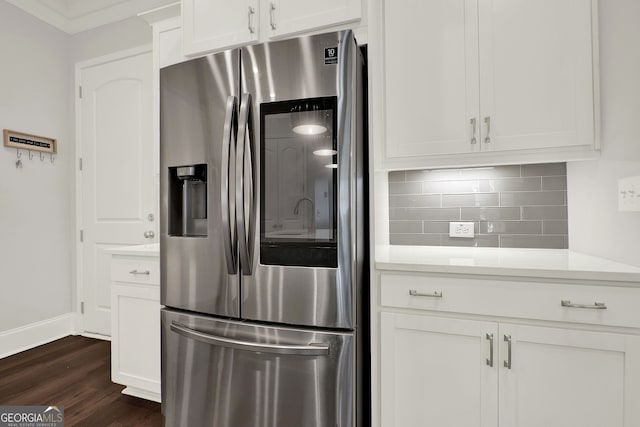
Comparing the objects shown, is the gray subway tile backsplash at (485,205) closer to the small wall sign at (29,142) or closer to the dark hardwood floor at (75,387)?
Result: the dark hardwood floor at (75,387)

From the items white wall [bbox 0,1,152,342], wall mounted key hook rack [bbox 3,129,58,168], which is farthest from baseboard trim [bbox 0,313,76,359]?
wall mounted key hook rack [bbox 3,129,58,168]

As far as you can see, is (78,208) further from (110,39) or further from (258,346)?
(258,346)

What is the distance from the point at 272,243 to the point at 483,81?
115cm

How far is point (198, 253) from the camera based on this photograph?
1542 millimetres

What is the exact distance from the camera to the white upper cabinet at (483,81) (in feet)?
4.39

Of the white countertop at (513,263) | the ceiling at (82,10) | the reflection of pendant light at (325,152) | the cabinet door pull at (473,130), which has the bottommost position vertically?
the white countertop at (513,263)

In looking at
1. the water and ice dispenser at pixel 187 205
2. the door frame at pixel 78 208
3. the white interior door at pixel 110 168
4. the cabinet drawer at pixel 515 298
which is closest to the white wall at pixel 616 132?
the cabinet drawer at pixel 515 298

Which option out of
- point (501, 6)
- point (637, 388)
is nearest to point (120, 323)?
point (637, 388)

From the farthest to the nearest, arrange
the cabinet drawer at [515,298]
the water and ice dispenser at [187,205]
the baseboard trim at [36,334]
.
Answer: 1. the baseboard trim at [36,334]
2. the water and ice dispenser at [187,205]
3. the cabinet drawer at [515,298]

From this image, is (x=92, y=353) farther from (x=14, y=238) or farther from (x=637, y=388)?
(x=637, y=388)

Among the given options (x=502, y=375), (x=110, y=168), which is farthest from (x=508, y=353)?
(x=110, y=168)

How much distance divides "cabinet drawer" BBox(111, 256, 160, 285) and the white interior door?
2.84 ft

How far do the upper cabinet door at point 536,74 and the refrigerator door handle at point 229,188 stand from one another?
1.09 meters

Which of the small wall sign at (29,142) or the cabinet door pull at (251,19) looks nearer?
the cabinet door pull at (251,19)
